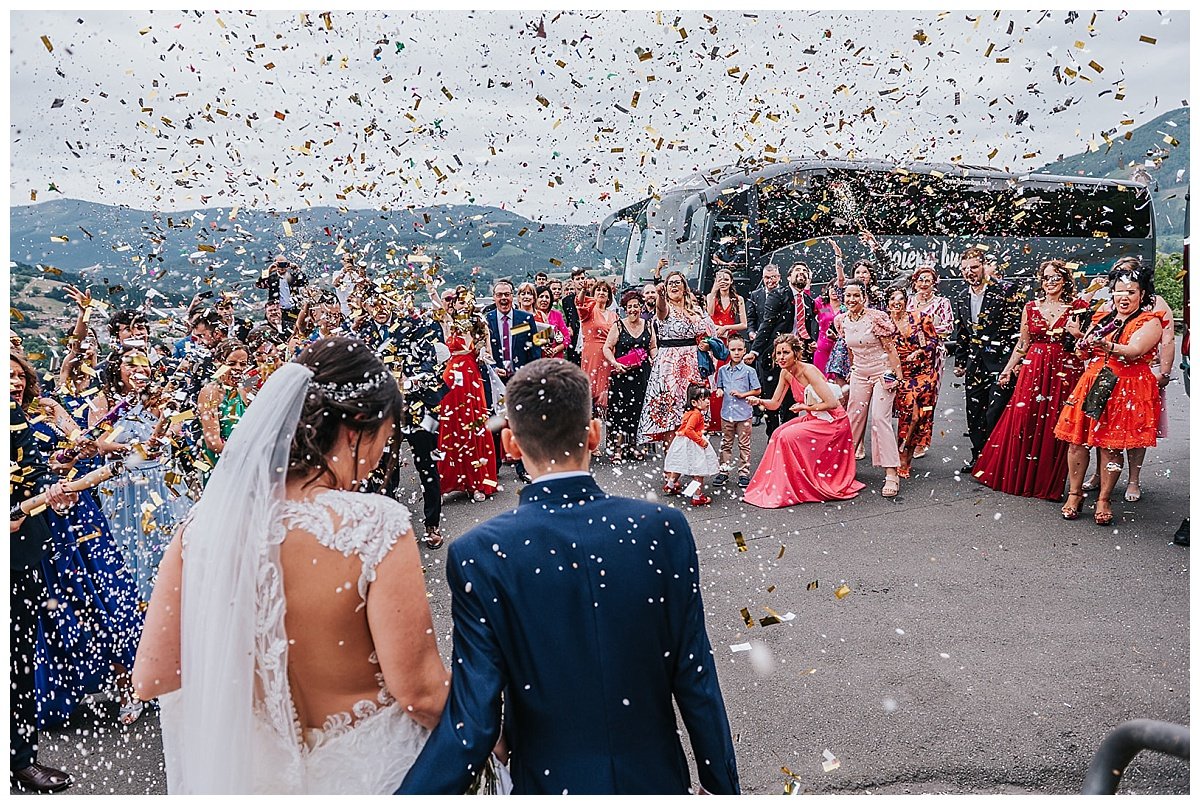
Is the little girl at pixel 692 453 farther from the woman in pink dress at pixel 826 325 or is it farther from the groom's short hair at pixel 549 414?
the groom's short hair at pixel 549 414

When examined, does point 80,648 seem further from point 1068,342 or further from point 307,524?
point 1068,342

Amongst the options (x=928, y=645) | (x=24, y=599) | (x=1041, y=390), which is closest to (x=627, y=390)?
(x=1041, y=390)

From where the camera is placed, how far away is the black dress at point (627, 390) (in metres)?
8.31

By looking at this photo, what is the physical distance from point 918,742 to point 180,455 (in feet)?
11.5

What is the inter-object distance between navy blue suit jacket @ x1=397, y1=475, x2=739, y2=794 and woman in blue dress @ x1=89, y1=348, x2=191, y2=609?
104 inches

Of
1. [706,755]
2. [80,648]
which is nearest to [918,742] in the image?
[706,755]

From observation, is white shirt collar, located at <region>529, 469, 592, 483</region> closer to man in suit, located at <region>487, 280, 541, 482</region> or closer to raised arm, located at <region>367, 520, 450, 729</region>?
raised arm, located at <region>367, 520, 450, 729</region>

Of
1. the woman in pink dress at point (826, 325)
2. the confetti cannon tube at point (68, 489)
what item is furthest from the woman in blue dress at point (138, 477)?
the woman in pink dress at point (826, 325)

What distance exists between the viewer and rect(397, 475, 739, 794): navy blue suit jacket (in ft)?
5.89

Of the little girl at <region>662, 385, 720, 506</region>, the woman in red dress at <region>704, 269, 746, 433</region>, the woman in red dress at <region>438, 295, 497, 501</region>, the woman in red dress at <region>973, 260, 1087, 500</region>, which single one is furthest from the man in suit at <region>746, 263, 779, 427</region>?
the woman in red dress at <region>438, 295, 497, 501</region>

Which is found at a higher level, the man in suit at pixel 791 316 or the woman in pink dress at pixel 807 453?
the man in suit at pixel 791 316

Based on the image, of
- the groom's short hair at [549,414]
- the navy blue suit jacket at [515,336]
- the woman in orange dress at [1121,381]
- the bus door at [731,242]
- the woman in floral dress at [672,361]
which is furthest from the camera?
the bus door at [731,242]

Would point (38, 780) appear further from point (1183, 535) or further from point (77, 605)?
point (1183, 535)

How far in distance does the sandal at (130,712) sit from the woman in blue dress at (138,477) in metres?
0.46
